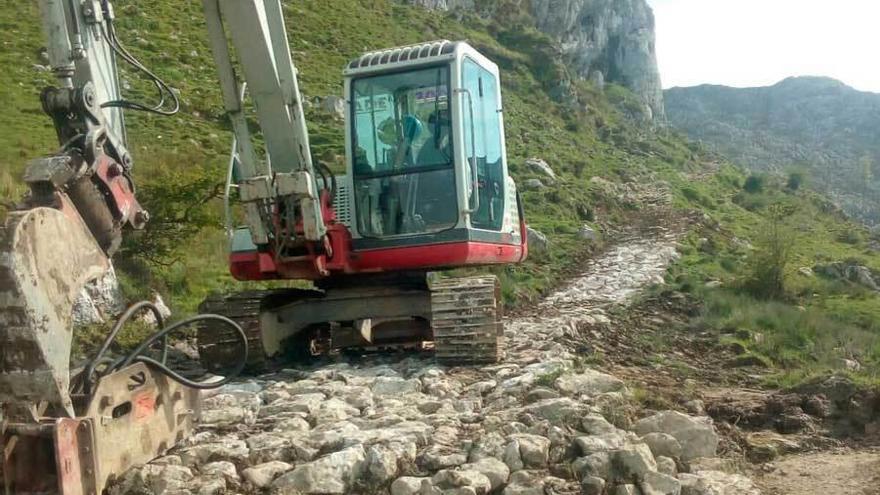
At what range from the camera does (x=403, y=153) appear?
7.99m

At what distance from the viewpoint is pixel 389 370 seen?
7.13 metres

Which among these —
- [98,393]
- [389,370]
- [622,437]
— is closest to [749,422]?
[622,437]

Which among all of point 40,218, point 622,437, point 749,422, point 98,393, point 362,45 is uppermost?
point 362,45

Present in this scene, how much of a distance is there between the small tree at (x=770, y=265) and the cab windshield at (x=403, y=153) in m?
9.11

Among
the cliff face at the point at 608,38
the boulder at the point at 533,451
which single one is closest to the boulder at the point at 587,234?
the boulder at the point at 533,451

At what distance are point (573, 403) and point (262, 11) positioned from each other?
354 cm

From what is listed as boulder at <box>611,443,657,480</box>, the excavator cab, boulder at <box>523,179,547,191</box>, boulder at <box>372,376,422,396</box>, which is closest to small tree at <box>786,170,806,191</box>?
boulder at <box>523,179,547,191</box>

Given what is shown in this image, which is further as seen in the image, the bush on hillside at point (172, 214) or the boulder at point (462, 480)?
the bush on hillside at point (172, 214)

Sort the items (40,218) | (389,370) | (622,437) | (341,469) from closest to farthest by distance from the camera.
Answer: (40,218) → (341,469) → (622,437) → (389,370)

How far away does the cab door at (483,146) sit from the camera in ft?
25.7

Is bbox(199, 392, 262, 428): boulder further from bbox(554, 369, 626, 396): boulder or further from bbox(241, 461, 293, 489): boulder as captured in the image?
bbox(554, 369, 626, 396): boulder

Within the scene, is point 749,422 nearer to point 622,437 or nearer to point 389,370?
point 622,437

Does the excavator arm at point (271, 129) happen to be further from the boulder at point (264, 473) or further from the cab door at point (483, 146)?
the boulder at point (264, 473)

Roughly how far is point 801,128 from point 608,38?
5570 centimetres
